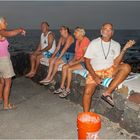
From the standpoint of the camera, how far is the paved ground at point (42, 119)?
557 cm

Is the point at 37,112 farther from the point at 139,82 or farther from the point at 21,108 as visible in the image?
the point at 139,82

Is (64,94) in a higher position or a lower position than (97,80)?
lower

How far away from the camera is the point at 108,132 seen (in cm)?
562

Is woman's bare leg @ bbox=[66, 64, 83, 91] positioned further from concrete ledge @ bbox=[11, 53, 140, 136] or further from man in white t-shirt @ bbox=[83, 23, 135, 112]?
man in white t-shirt @ bbox=[83, 23, 135, 112]

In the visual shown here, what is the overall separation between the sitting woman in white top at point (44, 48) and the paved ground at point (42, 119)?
36.4 inches

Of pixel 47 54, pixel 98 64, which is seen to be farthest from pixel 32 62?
pixel 98 64

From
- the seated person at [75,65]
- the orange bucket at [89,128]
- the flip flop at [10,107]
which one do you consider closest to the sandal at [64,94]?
the seated person at [75,65]

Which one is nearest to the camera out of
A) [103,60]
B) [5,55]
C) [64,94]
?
[103,60]

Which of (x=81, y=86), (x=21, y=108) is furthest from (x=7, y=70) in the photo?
(x=81, y=86)

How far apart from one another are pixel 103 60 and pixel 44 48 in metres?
2.68

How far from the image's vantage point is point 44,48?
855 cm

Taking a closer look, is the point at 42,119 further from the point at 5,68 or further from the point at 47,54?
the point at 47,54

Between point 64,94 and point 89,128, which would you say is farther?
point 64,94

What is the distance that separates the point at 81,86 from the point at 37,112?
43.9 inches
